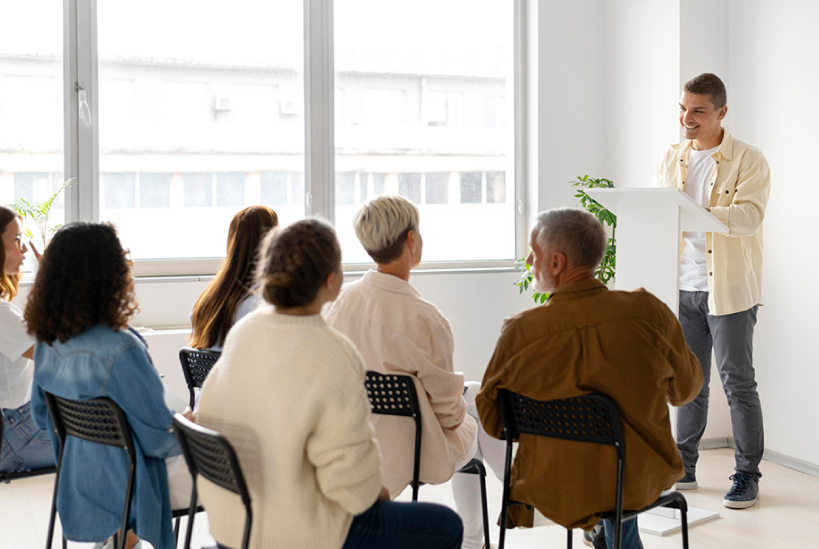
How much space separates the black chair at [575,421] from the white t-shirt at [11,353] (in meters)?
1.50

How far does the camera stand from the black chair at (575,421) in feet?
6.57

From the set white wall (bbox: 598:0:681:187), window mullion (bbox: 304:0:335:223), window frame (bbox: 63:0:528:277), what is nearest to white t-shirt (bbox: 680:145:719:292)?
white wall (bbox: 598:0:681:187)

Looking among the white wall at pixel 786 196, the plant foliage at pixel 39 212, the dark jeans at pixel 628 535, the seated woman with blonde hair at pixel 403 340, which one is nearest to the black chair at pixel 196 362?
the seated woman with blonde hair at pixel 403 340

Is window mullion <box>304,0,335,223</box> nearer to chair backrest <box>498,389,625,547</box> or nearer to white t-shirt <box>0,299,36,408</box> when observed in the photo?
white t-shirt <box>0,299,36,408</box>

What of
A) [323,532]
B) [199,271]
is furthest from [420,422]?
[199,271]

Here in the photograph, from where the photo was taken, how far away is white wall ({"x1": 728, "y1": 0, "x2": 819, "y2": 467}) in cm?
402

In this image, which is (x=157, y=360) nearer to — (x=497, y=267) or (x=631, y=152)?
(x=497, y=267)

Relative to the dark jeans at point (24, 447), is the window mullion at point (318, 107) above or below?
above

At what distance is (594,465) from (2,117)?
3621mm

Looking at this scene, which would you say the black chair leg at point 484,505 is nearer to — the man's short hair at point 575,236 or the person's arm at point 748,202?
the man's short hair at point 575,236

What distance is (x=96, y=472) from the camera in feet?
7.05

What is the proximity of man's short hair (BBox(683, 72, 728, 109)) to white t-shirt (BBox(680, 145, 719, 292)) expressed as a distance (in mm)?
211

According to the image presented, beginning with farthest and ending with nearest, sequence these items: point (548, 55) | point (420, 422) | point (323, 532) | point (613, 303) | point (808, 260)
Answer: point (548, 55)
point (808, 260)
point (420, 422)
point (613, 303)
point (323, 532)

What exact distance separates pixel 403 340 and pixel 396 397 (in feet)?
0.52
